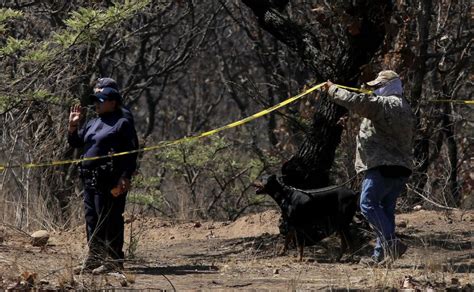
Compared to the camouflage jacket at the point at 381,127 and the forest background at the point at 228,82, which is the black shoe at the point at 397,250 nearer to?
the camouflage jacket at the point at 381,127

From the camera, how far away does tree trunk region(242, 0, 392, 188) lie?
10.2 metres

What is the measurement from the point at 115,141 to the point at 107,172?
0.89 ft

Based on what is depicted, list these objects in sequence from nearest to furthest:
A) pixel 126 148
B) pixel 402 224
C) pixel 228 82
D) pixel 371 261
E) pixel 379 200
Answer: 1. pixel 126 148
2. pixel 379 200
3. pixel 371 261
4. pixel 402 224
5. pixel 228 82

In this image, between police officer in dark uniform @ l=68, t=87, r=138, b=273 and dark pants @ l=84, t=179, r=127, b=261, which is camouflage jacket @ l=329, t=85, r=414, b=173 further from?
dark pants @ l=84, t=179, r=127, b=261

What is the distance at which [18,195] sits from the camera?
12617 millimetres

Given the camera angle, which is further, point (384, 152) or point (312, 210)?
point (312, 210)

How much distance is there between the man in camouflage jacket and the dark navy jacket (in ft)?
5.69

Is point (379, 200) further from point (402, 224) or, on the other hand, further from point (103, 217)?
point (402, 224)

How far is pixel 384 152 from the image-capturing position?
8875 millimetres

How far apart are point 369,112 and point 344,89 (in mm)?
316

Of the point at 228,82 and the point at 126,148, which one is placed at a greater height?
the point at 228,82

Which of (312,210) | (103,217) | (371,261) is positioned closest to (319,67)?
(312,210)

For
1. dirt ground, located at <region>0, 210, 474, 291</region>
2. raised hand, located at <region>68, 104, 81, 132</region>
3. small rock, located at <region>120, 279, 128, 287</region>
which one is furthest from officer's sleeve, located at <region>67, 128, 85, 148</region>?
small rock, located at <region>120, 279, 128, 287</region>

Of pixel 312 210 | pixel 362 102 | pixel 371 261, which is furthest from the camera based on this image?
pixel 312 210
